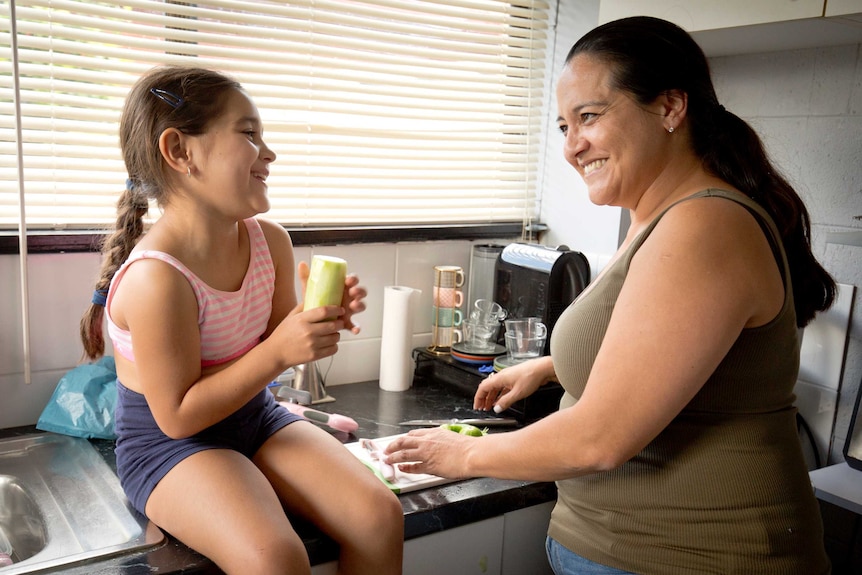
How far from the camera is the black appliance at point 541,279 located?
1.77 m

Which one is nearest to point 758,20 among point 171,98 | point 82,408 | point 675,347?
point 675,347

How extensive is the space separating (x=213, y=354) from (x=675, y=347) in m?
0.74

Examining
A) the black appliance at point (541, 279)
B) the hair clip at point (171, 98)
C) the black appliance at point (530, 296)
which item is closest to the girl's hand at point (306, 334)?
the hair clip at point (171, 98)

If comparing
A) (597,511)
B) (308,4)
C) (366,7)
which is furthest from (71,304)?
(597,511)

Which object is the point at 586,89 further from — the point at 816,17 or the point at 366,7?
the point at 366,7

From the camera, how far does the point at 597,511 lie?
41.9 inches

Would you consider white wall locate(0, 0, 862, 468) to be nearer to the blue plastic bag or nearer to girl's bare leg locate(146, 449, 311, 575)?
the blue plastic bag

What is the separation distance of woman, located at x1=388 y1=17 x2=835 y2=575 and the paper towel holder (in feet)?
2.27

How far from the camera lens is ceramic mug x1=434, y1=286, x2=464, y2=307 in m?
1.95

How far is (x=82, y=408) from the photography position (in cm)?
150

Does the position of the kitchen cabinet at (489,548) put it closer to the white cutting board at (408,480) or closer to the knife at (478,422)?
the white cutting board at (408,480)

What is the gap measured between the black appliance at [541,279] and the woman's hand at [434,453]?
678 mm

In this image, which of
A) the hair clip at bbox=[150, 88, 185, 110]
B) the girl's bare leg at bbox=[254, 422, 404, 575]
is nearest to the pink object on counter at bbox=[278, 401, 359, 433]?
the girl's bare leg at bbox=[254, 422, 404, 575]

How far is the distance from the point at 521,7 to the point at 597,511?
1.50 meters
